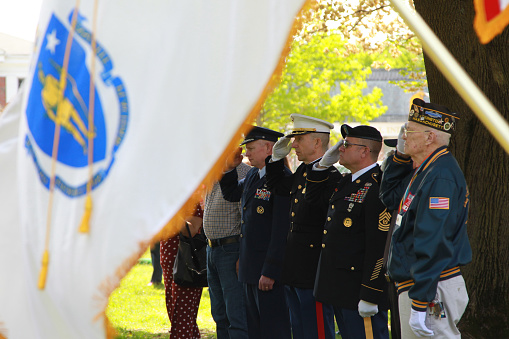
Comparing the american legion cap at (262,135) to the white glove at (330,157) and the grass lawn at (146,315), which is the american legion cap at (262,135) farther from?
the grass lawn at (146,315)

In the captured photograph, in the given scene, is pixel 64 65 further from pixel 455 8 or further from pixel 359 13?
pixel 359 13

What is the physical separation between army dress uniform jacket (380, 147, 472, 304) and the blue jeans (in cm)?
237

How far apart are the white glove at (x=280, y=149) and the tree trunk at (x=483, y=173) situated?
1483 mm

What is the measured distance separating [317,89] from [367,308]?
2144 cm

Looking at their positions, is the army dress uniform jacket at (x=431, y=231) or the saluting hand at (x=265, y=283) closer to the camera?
the army dress uniform jacket at (x=431, y=231)

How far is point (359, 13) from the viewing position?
35.0ft

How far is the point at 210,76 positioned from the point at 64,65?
50cm

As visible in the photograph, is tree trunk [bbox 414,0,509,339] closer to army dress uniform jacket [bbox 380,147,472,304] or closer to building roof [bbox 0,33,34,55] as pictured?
army dress uniform jacket [bbox 380,147,472,304]

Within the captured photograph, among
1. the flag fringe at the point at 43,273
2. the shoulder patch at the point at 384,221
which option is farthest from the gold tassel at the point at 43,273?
the shoulder patch at the point at 384,221

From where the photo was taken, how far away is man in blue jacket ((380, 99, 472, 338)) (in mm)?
3508

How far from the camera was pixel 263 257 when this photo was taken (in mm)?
5715

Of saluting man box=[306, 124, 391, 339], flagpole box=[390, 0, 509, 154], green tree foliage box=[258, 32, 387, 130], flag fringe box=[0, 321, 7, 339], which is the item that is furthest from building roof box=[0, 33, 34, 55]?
flagpole box=[390, 0, 509, 154]

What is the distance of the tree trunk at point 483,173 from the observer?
5367 mm

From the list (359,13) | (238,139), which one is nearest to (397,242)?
(238,139)
